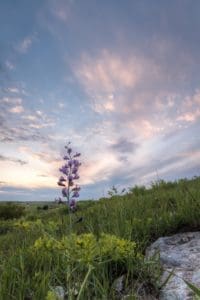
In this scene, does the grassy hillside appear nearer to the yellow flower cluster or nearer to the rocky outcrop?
the yellow flower cluster

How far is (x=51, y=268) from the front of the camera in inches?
→ 183

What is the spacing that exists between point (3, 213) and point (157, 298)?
19865mm

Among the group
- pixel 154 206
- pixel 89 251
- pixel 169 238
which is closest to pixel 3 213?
pixel 154 206

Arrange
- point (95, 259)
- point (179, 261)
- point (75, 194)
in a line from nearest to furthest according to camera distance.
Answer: point (75, 194) → point (95, 259) → point (179, 261)

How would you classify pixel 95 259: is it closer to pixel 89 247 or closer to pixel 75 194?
pixel 89 247

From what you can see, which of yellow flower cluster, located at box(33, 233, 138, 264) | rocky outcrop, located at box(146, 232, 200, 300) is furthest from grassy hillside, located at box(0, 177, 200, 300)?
rocky outcrop, located at box(146, 232, 200, 300)

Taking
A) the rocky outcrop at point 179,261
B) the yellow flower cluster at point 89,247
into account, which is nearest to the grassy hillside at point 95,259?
the yellow flower cluster at point 89,247

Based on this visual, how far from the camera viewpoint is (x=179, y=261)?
15.5 feet

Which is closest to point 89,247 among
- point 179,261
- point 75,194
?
point 75,194

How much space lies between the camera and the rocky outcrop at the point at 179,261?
3.91 metres

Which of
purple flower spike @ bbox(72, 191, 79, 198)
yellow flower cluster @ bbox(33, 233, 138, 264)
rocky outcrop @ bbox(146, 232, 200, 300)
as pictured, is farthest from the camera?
rocky outcrop @ bbox(146, 232, 200, 300)

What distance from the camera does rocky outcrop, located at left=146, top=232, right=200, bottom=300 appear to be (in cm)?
391

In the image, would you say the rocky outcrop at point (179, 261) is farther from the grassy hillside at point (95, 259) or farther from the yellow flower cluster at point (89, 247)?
the yellow flower cluster at point (89, 247)

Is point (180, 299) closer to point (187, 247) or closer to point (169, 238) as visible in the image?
point (187, 247)
